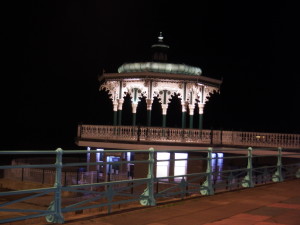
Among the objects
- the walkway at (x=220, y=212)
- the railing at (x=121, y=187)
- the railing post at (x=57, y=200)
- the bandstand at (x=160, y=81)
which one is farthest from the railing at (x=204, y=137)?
the railing post at (x=57, y=200)

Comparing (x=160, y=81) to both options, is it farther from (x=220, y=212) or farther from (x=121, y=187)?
(x=220, y=212)

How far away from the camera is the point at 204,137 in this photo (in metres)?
21.2

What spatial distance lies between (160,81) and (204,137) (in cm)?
372

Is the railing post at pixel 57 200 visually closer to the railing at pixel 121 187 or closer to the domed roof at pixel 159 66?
the railing at pixel 121 187

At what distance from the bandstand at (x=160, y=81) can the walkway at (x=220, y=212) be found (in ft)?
39.6

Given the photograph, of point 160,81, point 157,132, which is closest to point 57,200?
point 157,132

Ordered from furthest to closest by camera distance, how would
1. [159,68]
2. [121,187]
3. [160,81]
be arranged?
[159,68]
[160,81]
[121,187]

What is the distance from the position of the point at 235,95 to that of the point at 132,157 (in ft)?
81.4

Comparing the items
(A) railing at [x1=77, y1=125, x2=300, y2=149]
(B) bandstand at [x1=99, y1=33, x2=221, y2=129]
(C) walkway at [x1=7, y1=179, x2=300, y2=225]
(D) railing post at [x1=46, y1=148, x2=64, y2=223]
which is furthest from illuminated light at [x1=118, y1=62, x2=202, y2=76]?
(D) railing post at [x1=46, y1=148, x2=64, y2=223]

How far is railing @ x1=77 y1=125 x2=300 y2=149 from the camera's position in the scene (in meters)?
20.0

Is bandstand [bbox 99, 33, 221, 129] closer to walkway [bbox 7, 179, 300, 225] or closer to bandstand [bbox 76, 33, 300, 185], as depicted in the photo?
bandstand [bbox 76, 33, 300, 185]

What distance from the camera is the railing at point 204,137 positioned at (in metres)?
20.0

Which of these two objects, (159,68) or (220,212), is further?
(159,68)

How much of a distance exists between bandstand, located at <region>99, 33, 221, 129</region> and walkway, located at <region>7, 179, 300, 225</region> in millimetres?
12075
